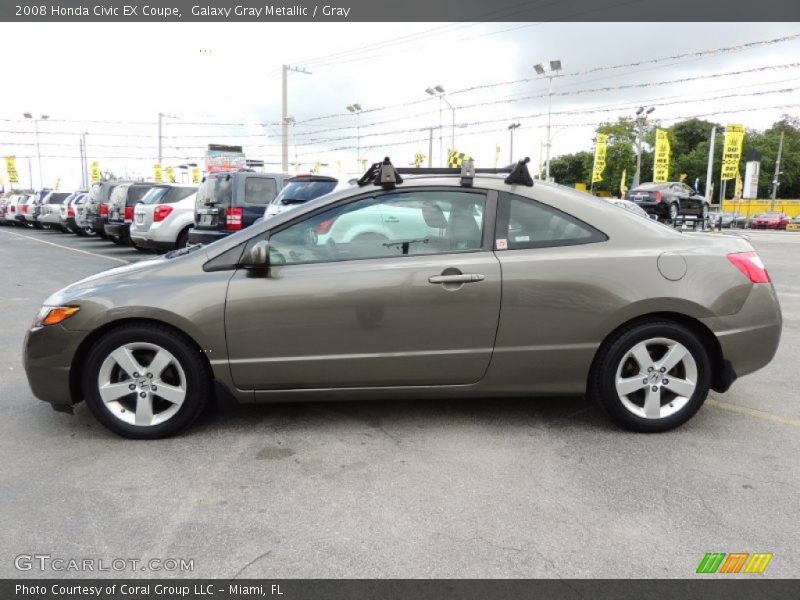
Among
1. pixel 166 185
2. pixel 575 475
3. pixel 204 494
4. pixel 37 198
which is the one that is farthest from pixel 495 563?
pixel 37 198

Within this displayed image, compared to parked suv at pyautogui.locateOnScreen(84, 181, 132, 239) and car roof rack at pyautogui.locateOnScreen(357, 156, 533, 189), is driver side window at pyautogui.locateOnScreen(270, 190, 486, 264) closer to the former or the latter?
car roof rack at pyautogui.locateOnScreen(357, 156, 533, 189)

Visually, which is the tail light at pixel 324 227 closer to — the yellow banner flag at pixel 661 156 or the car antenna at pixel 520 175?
the car antenna at pixel 520 175

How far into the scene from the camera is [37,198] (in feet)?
93.5

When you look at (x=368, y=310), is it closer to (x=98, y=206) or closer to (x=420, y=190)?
(x=420, y=190)

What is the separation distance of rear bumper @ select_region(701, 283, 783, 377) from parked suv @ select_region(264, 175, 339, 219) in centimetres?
782

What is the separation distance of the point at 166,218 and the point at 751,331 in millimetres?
12036

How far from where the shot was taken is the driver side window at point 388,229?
144 inches

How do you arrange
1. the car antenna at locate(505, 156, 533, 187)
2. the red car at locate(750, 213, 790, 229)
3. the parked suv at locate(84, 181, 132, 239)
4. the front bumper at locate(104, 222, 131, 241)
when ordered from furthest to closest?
1. the red car at locate(750, 213, 790, 229)
2. the parked suv at locate(84, 181, 132, 239)
3. the front bumper at locate(104, 222, 131, 241)
4. the car antenna at locate(505, 156, 533, 187)

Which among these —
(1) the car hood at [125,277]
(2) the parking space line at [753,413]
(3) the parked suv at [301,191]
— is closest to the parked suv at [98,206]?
(3) the parked suv at [301,191]

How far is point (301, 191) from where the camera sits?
35.5 feet

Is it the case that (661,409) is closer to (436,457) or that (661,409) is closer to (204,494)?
(436,457)

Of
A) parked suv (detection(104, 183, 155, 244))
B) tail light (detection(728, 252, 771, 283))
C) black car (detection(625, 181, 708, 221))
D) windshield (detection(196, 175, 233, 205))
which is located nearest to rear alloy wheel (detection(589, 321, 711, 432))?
tail light (detection(728, 252, 771, 283))

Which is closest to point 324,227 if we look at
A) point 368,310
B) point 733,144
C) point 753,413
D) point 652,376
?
point 368,310

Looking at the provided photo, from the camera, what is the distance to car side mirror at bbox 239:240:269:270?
3516 millimetres
